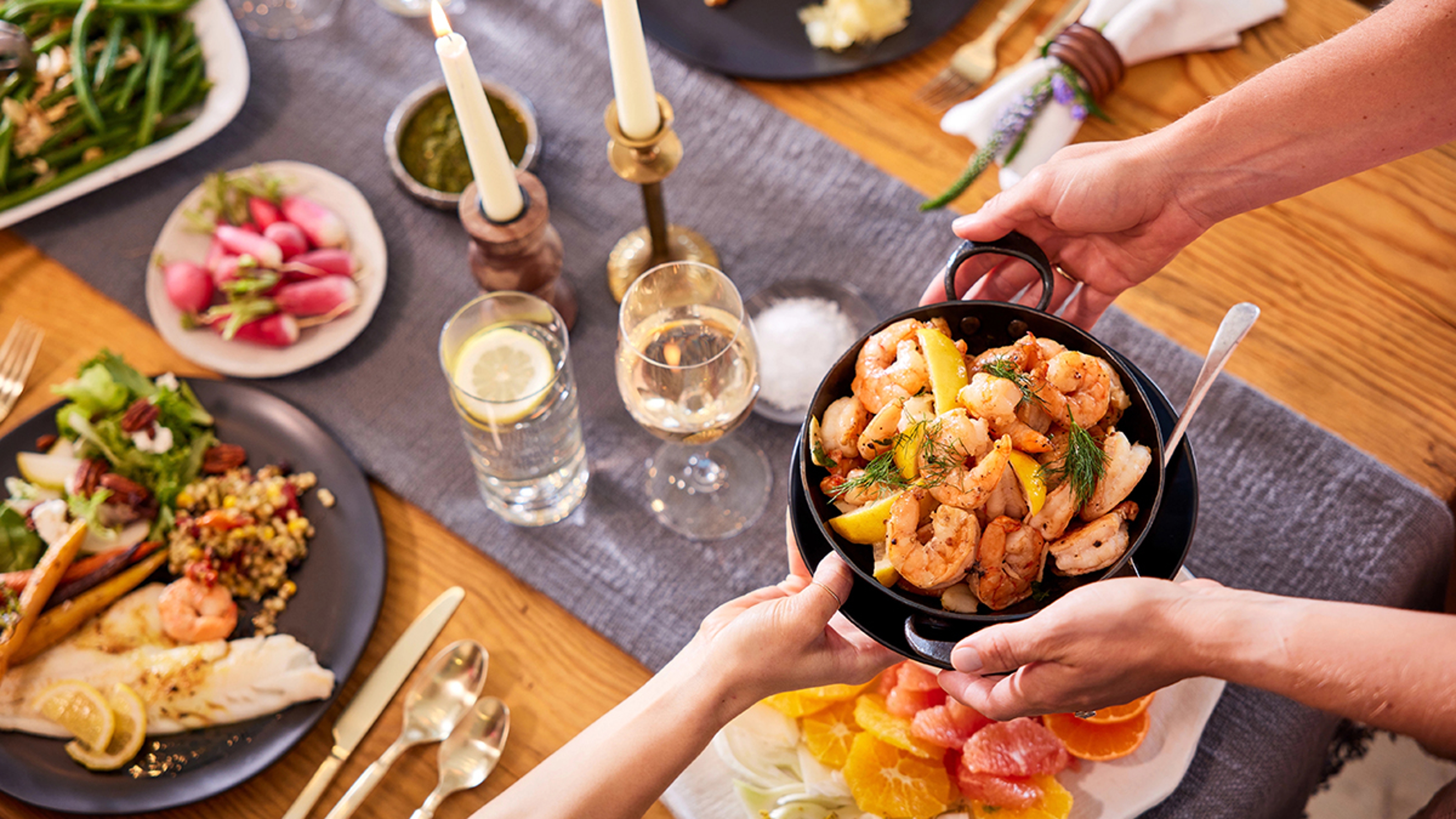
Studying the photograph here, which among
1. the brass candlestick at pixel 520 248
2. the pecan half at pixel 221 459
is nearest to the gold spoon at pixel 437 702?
the pecan half at pixel 221 459

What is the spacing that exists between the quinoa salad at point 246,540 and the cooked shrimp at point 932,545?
3.51 ft

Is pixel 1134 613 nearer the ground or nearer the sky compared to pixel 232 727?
nearer the sky

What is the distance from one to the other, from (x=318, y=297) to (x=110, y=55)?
837 mm

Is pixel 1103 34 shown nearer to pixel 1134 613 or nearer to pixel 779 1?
pixel 779 1

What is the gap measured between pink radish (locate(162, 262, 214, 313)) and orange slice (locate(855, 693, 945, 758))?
1439 mm

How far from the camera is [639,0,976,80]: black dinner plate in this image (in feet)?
6.55

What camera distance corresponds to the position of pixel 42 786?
1432 millimetres

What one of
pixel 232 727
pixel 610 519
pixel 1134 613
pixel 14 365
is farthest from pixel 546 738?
pixel 14 365

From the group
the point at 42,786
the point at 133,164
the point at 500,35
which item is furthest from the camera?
the point at 500,35

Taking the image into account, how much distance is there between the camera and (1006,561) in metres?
1.15

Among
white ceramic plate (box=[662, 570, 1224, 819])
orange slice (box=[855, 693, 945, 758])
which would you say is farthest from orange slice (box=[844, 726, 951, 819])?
white ceramic plate (box=[662, 570, 1224, 819])

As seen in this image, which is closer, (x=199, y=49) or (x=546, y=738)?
(x=546, y=738)

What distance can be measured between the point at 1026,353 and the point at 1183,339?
75cm

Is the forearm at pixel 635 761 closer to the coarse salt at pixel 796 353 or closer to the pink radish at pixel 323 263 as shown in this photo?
the coarse salt at pixel 796 353
